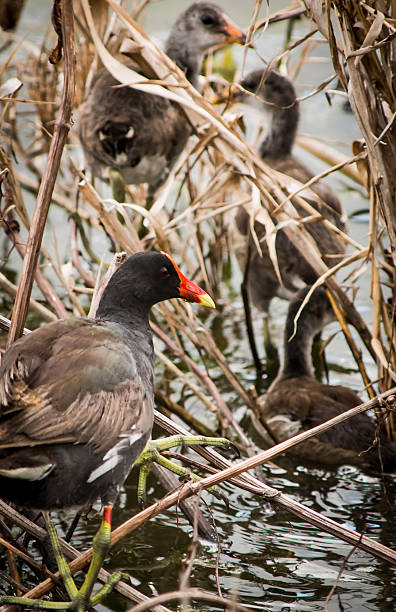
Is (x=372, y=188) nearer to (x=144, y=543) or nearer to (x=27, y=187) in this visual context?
(x=144, y=543)

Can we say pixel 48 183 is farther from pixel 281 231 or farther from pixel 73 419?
pixel 281 231

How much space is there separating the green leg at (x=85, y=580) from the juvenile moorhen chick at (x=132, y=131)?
2.04 m

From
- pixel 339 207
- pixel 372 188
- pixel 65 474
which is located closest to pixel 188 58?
pixel 339 207

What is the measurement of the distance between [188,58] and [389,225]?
6.79 ft

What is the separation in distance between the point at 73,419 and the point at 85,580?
1.30ft

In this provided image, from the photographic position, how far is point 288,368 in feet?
11.5

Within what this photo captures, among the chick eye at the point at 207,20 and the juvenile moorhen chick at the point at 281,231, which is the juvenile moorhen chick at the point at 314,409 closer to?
the juvenile moorhen chick at the point at 281,231

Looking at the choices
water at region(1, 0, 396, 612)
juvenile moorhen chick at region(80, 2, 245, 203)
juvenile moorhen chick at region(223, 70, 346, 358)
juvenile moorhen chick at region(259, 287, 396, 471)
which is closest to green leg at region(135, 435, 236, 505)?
water at region(1, 0, 396, 612)

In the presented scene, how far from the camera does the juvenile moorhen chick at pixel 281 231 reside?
12.2 ft

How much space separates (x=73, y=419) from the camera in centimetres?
173

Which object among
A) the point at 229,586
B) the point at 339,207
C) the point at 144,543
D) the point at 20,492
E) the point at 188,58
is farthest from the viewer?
the point at 188,58

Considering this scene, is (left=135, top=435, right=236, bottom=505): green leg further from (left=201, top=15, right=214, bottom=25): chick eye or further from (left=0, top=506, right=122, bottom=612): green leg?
(left=201, top=15, right=214, bottom=25): chick eye

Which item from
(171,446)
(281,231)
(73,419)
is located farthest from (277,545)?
(281,231)

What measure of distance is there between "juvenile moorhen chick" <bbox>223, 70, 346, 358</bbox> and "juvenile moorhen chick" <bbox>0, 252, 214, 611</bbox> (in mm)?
1740
